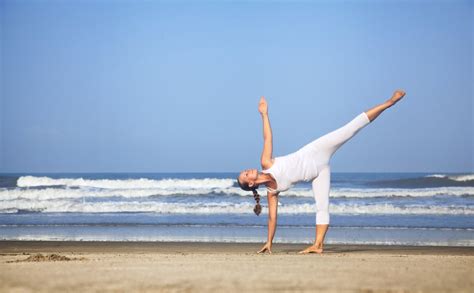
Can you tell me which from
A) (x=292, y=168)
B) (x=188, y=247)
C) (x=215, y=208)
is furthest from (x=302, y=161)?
(x=215, y=208)

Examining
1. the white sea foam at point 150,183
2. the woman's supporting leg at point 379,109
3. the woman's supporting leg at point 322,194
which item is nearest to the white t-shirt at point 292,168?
the woman's supporting leg at point 322,194

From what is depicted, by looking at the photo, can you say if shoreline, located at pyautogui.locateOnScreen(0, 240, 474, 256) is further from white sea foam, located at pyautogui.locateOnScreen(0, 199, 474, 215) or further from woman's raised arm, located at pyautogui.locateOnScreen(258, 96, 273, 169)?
white sea foam, located at pyautogui.locateOnScreen(0, 199, 474, 215)

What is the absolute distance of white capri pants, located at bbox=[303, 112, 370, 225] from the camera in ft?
29.2

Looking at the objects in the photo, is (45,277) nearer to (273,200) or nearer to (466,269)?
(273,200)

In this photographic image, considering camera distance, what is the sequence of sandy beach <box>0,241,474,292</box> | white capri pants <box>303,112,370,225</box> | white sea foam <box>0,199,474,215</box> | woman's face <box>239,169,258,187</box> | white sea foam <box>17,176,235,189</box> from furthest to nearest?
1. white sea foam <box>17,176,235,189</box>
2. white sea foam <box>0,199,474,215</box>
3. white capri pants <box>303,112,370,225</box>
4. woman's face <box>239,169,258,187</box>
5. sandy beach <box>0,241,474,292</box>

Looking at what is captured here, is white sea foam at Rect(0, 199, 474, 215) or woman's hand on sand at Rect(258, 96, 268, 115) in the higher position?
woman's hand on sand at Rect(258, 96, 268, 115)

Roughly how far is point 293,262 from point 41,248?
575 cm

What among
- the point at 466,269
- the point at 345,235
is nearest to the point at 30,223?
the point at 345,235

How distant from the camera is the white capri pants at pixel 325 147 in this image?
29.2ft

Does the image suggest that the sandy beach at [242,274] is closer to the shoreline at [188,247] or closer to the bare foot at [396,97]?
the bare foot at [396,97]

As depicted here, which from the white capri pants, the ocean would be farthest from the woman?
the ocean

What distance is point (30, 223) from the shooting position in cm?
1811

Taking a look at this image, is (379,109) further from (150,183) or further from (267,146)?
(150,183)

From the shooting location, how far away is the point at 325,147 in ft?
29.5
